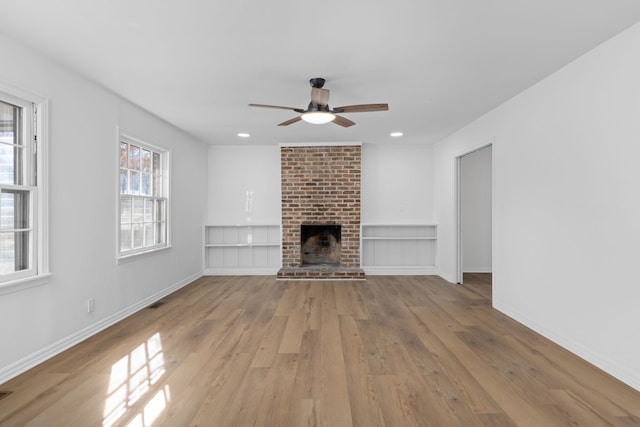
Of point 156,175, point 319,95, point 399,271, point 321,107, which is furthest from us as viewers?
point 399,271

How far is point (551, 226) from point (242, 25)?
3.13m

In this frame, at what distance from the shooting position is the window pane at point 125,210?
3.95 m

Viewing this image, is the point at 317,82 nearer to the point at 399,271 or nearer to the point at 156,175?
the point at 156,175

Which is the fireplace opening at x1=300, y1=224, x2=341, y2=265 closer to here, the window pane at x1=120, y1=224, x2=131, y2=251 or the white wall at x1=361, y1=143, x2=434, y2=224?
the white wall at x1=361, y1=143, x2=434, y2=224

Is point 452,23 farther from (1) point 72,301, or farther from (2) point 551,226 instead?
(1) point 72,301

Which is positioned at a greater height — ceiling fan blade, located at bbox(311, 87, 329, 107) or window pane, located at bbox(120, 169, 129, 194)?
ceiling fan blade, located at bbox(311, 87, 329, 107)

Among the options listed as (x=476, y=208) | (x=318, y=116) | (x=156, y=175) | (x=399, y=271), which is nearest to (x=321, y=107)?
(x=318, y=116)

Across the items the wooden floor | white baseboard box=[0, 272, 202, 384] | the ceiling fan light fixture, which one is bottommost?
the wooden floor

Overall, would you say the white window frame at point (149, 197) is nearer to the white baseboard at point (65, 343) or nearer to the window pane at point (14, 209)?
the white baseboard at point (65, 343)

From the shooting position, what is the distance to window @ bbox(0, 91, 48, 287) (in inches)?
99.3

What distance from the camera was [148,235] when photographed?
459 cm

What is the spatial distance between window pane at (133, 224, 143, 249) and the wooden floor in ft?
2.96

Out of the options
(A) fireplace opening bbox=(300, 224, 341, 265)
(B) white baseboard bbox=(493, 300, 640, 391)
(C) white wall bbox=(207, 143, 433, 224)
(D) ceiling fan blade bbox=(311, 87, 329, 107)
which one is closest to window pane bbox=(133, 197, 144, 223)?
(C) white wall bbox=(207, 143, 433, 224)

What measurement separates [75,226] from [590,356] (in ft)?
14.6
